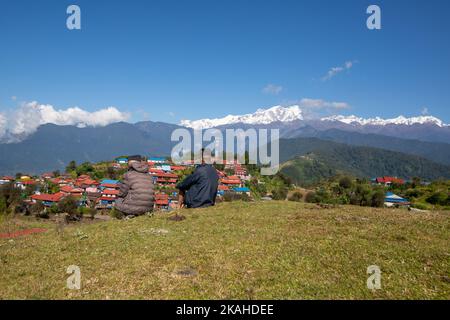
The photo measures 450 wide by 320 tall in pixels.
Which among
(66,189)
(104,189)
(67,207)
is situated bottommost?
(66,189)

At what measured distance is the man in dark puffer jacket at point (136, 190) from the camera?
14.5 metres

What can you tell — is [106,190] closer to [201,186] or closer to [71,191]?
[71,191]

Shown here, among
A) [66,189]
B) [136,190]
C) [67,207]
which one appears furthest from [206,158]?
[66,189]

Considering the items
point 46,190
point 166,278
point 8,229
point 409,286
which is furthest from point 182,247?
point 46,190

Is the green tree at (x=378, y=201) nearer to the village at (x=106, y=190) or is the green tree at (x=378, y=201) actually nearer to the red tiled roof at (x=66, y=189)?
the village at (x=106, y=190)

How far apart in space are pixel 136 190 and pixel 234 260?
24.9ft

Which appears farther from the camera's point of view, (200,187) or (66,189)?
(66,189)

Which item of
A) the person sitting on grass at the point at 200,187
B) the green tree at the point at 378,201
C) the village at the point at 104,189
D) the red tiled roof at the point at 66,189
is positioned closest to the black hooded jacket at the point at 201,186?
the person sitting on grass at the point at 200,187

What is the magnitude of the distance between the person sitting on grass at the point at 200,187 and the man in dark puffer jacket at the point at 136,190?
1947mm

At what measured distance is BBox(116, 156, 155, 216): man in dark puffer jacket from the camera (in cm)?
1451

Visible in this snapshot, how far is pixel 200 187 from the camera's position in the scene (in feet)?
54.5

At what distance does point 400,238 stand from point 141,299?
914 cm

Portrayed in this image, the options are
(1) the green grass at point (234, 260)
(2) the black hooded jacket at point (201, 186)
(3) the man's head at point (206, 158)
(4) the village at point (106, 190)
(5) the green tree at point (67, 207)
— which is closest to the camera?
(1) the green grass at point (234, 260)

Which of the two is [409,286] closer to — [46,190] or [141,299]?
[141,299]
